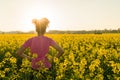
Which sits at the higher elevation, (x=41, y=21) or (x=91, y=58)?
(x=41, y=21)

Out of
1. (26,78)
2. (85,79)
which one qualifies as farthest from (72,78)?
(26,78)

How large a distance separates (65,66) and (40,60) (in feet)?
1.57

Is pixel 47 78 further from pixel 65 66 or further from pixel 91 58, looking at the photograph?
pixel 91 58

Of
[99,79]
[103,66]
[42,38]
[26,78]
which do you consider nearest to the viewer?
[99,79]

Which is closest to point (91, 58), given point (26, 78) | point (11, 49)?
point (26, 78)

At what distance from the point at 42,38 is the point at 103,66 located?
9.98ft

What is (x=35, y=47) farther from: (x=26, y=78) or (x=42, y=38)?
(x=26, y=78)

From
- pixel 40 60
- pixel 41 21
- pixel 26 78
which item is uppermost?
pixel 41 21

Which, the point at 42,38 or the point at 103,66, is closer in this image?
the point at 42,38

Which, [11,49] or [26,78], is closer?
[26,78]

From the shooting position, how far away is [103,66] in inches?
397

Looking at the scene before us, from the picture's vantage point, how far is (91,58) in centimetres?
1045

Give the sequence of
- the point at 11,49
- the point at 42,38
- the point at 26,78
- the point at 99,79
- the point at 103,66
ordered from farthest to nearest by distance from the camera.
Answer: the point at 11,49
the point at 103,66
the point at 26,78
the point at 42,38
the point at 99,79

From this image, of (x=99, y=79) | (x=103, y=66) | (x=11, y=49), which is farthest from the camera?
(x=11, y=49)
